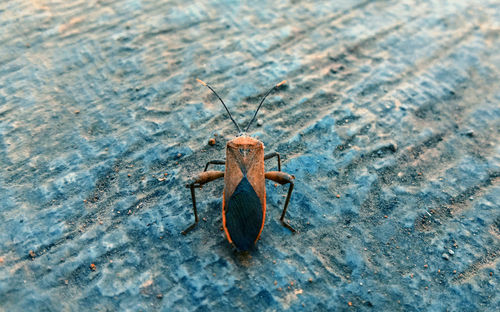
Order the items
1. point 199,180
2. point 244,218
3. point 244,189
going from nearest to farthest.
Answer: point 244,218 → point 244,189 → point 199,180

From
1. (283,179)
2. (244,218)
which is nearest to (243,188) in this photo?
(244,218)

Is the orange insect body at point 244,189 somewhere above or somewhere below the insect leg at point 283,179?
above

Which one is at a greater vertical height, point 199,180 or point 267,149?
point 199,180

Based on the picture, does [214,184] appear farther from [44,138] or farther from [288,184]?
[44,138]

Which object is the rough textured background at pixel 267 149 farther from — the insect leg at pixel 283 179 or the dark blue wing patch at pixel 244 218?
the dark blue wing patch at pixel 244 218

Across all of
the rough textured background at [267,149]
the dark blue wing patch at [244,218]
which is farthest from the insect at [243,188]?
the rough textured background at [267,149]

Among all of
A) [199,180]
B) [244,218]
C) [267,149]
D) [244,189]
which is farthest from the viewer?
[267,149]

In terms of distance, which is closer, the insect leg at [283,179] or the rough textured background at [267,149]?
the rough textured background at [267,149]

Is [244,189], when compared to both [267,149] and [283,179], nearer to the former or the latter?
[283,179]
